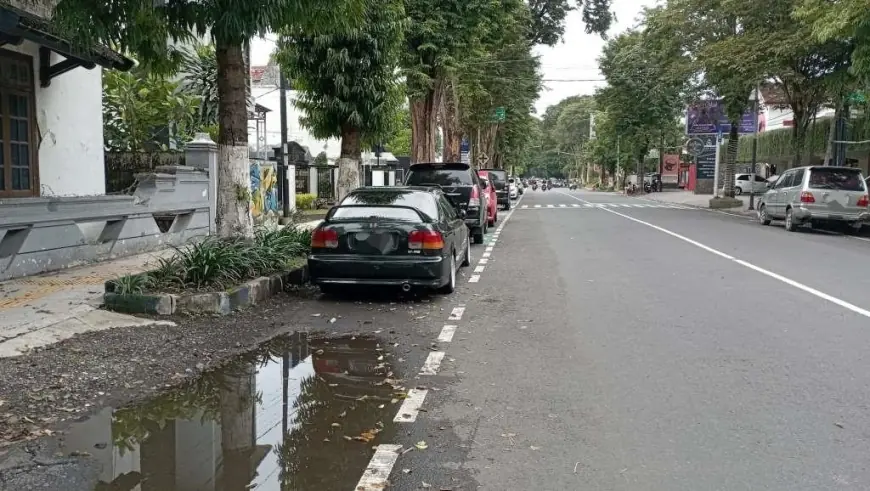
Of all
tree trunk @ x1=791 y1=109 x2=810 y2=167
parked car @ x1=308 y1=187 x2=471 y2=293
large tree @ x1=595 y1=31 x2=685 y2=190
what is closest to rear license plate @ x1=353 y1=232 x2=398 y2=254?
parked car @ x1=308 y1=187 x2=471 y2=293

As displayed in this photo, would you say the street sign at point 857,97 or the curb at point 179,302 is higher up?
the street sign at point 857,97

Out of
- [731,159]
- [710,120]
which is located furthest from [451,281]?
[710,120]

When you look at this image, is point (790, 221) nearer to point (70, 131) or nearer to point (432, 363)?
point (432, 363)

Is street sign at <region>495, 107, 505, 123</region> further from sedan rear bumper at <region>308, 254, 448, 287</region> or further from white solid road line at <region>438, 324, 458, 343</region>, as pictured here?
white solid road line at <region>438, 324, 458, 343</region>

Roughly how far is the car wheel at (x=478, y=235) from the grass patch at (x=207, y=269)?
751 cm

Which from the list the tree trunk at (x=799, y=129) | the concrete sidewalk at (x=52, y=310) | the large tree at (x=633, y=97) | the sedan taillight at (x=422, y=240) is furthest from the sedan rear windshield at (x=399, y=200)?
the large tree at (x=633, y=97)

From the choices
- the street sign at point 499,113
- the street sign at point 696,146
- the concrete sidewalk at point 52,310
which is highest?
the street sign at point 499,113

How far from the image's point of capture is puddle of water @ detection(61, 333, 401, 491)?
13.3 ft

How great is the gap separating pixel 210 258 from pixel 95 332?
175 centimetres

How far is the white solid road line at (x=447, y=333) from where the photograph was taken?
730 cm

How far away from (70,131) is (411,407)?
1005 centimetres

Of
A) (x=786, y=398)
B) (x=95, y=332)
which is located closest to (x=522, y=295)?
(x=786, y=398)

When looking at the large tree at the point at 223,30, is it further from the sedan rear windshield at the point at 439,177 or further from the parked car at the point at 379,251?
the sedan rear windshield at the point at 439,177

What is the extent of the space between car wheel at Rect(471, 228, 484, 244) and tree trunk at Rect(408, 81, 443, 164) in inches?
293
